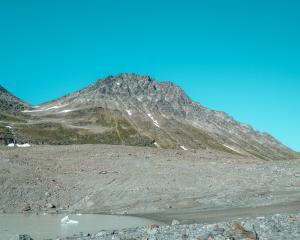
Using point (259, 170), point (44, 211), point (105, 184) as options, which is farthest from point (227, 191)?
point (44, 211)

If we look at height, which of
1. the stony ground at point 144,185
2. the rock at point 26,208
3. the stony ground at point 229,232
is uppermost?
the stony ground at point 144,185

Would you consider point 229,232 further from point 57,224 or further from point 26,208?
point 26,208

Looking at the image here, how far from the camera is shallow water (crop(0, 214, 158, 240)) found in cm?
2894

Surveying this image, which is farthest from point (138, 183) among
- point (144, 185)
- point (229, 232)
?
point (229, 232)

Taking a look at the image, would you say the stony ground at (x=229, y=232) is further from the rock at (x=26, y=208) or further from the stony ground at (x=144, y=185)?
the rock at (x=26, y=208)

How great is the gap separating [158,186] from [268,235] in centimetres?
2786

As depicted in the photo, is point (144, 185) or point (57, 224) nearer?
point (57, 224)

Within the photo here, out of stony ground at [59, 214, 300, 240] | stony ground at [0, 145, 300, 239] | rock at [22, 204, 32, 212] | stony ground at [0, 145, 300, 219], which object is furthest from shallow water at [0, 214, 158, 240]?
stony ground at [59, 214, 300, 240]

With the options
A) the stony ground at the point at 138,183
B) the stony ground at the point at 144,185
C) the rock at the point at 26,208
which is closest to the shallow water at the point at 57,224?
the stony ground at the point at 144,185

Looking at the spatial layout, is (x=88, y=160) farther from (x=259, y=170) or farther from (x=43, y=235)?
(x=43, y=235)

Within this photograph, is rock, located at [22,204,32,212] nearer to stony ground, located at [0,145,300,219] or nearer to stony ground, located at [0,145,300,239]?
→ stony ground, located at [0,145,300,239]

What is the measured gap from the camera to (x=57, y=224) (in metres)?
33.2

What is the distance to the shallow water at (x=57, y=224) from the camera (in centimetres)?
2894

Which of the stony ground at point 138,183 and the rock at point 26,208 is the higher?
the stony ground at point 138,183
